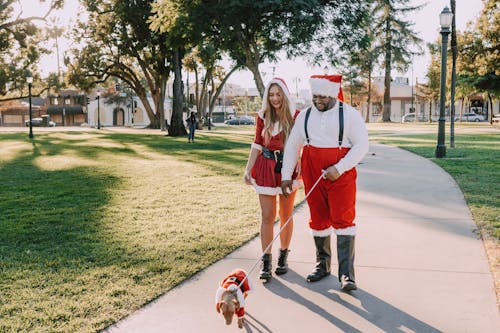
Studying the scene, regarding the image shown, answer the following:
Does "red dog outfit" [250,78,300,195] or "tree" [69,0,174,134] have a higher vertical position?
"tree" [69,0,174,134]

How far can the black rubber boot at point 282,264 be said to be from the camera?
4.61 m

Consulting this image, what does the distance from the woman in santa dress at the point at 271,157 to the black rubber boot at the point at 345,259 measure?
25.0 inches

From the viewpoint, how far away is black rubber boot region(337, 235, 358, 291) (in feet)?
13.5

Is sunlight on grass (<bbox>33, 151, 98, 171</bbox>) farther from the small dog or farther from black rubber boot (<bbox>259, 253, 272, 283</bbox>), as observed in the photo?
the small dog

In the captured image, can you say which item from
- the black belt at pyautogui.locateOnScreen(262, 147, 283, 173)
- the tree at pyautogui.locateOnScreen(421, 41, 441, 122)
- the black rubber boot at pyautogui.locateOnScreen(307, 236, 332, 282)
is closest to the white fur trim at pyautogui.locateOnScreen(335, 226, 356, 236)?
the black rubber boot at pyautogui.locateOnScreen(307, 236, 332, 282)

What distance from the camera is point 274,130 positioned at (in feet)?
→ 15.1

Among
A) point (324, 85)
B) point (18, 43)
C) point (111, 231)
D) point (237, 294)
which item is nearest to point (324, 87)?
Result: point (324, 85)

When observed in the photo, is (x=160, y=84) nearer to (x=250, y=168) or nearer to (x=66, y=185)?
(x=66, y=185)

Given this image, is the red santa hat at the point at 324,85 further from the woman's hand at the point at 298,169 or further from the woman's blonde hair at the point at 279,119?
the woman's hand at the point at 298,169

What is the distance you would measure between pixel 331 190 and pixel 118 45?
1383 inches

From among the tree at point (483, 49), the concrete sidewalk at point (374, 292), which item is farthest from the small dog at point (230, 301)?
the tree at point (483, 49)

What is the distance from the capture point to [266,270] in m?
4.47

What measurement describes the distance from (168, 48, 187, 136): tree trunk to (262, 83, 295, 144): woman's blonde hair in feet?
85.5

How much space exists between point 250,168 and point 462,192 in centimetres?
537
